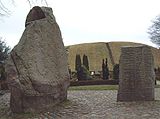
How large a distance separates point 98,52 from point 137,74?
56848mm

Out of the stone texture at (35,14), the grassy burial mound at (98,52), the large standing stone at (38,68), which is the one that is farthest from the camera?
the grassy burial mound at (98,52)

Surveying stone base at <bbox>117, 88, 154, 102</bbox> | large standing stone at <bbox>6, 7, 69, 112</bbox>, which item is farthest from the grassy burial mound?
large standing stone at <bbox>6, 7, 69, 112</bbox>

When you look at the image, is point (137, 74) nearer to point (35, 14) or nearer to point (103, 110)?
point (103, 110)

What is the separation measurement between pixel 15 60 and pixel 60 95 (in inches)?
86.2

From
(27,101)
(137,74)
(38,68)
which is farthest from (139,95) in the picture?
(27,101)

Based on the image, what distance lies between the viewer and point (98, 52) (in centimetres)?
7144

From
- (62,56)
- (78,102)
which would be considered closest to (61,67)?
(62,56)

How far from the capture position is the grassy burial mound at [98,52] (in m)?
66.9

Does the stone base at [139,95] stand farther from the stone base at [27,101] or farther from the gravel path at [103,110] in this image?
the stone base at [27,101]

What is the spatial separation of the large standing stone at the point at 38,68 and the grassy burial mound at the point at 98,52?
5023 centimetres

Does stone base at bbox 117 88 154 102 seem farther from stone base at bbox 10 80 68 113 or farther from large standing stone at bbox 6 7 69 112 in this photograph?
stone base at bbox 10 80 68 113

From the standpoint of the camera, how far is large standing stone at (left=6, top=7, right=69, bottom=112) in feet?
42.5

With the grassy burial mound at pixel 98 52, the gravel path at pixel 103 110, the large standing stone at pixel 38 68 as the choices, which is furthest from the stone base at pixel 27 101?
the grassy burial mound at pixel 98 52

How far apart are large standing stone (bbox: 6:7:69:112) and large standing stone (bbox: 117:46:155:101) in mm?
2274
